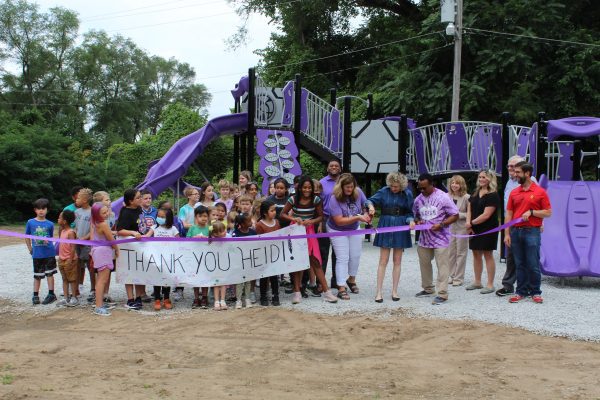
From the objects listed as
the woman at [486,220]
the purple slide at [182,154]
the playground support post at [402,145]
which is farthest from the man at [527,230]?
the purple slide at [182,154]

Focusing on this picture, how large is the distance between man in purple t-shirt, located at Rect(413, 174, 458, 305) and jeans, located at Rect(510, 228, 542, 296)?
852mm

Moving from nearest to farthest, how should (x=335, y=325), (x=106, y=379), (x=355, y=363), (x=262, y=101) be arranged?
(x=106, y=379), (x=355, y=363), (x=335, y=325), (x=262, y=101)

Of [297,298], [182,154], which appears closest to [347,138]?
[182,154]

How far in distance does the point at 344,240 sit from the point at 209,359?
3121 mm

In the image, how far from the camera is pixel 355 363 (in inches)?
227

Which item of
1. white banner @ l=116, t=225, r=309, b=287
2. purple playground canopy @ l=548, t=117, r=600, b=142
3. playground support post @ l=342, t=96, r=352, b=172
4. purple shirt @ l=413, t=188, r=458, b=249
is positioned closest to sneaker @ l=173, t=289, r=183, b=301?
white banner @ l=116, t=225, r=309, b=287

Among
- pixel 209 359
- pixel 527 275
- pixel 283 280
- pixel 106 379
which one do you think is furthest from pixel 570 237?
pixel 106 379

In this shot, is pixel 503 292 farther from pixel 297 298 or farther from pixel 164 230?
pixel 164 230

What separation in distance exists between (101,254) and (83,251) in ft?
1.87

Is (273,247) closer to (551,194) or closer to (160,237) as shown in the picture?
(160,237)

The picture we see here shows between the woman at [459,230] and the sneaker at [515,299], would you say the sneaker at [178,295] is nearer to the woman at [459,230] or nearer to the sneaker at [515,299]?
the woman at [459,230]

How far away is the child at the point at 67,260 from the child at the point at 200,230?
1459mm

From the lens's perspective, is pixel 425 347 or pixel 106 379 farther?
pixel 425 347

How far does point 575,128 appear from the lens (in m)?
10.4
